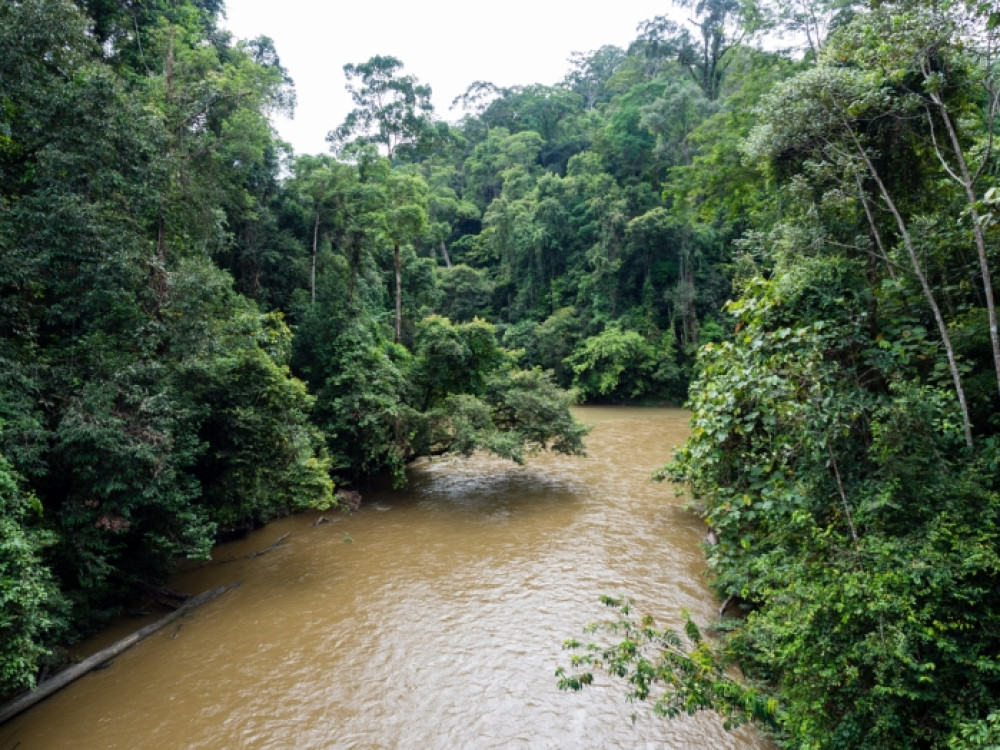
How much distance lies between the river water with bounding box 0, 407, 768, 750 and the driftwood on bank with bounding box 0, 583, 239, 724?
0.11m

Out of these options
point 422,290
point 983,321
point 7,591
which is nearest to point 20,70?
point 7,591

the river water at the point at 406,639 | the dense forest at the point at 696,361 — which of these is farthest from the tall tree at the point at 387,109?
the river water at the point at 406,639

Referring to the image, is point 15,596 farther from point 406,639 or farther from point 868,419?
point 868,419

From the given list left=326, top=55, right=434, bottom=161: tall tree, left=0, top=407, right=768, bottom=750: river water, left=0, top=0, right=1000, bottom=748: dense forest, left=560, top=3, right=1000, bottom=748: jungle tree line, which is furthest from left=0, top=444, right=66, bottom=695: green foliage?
left=326, top=55, right=434, bottom=161: tall tree

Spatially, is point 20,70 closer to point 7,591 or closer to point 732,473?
point 7,591

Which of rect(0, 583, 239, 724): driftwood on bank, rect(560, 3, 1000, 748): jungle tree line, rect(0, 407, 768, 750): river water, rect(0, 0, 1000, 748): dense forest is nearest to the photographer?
rect(560, 3, 1000, 748): jungle tree line

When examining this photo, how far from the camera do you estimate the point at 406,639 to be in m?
6.35

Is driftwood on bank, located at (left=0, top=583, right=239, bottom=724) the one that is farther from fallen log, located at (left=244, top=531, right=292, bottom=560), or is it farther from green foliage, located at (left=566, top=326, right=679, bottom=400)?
green foliage, located at (left=566, top=326, right=679, bottom=400)

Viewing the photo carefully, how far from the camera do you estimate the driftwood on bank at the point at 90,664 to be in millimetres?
4996

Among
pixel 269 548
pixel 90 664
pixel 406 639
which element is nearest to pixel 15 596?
pixel 90 664

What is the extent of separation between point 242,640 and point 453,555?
3562 mm

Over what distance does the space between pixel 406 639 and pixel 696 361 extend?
6.34 meters

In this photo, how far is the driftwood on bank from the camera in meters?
5.00

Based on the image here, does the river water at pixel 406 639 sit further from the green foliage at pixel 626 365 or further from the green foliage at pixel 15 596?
the green foliage at pixel 626 365
